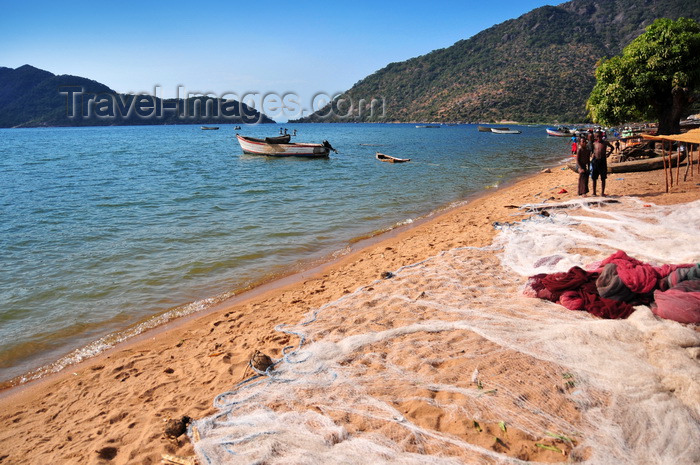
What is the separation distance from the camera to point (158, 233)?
36.6 feet

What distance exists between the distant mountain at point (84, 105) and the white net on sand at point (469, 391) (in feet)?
627

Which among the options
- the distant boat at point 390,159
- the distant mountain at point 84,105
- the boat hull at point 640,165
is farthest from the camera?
the distant mountain at point 84,105

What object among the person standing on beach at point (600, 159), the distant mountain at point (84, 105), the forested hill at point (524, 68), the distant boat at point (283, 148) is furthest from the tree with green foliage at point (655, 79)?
the distant mountain at point (84, 105)

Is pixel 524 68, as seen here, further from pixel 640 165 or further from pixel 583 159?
pixel 583 159

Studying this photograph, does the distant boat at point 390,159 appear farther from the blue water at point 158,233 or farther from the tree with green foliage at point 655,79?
the tree with green foliage at point 655,79

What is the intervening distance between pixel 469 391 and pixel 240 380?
92.0 inches

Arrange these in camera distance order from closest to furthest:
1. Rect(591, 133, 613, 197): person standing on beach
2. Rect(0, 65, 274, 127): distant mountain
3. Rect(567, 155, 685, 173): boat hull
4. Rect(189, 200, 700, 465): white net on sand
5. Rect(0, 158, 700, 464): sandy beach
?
Rect(189, 200, 700, 465): white net on sand, Rect(0, 158, 700, 464): sandy beach, Rect(591, 133, 613, 197): person standing on beach, Rect(567, 155, 685, 173): boat hull, Rect(0, 65, 274, 127): distant mountain

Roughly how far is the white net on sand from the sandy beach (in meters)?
0.02

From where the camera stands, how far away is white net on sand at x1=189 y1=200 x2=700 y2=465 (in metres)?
2.78

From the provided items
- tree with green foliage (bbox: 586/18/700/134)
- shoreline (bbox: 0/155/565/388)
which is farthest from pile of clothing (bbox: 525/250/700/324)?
tree with green foliage (bbox: 586/18/700/134)

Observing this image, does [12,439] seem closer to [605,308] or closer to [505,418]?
[505,418]

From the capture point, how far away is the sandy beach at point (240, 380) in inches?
121

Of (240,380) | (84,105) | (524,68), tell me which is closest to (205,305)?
(240,380)

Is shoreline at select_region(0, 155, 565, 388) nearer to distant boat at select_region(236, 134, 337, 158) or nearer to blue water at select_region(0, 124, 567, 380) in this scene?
blue water at select_region(0, 124, 567, 380)
